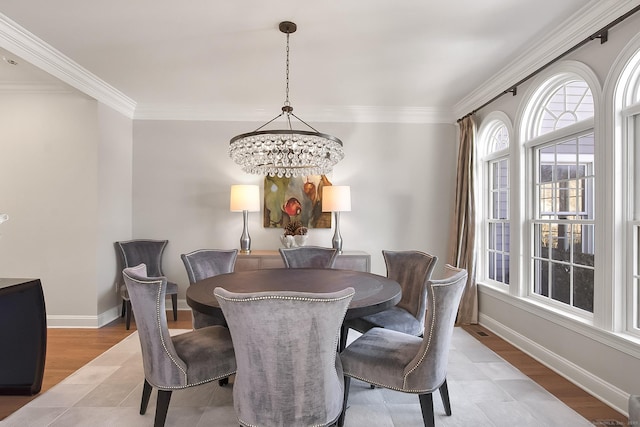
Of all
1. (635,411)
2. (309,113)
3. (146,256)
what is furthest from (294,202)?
(635,411)

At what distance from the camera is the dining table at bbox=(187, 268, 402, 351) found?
1.99 metres

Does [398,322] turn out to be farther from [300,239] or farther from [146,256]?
[146,256]

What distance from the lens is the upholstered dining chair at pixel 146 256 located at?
4.19m

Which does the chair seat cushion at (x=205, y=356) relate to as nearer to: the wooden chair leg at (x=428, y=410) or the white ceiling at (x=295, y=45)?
the wooden chair leg at (x=428, y=410)

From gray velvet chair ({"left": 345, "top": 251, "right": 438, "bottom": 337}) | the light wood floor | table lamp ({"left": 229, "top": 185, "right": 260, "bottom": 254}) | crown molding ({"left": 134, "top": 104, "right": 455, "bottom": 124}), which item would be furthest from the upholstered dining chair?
gray velvet chair ({"left": 345, "top": 251, "right": 438, "bottom": 337})

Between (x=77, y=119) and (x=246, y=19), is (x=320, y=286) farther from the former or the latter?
(x=77, y=119)

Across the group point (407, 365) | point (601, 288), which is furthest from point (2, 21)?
point (601, 288)

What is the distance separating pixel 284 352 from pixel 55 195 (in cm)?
373

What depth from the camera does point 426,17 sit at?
2.53 metres

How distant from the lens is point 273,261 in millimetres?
4195

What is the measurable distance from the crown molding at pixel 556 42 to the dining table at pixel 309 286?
222 centimetres

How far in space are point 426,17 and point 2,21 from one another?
3.02 metres

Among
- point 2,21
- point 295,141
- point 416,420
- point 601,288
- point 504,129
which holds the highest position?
point 2,21

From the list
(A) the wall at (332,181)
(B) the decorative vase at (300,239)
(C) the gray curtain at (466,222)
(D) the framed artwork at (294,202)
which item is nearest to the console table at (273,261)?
(B) the decorative vase at (300,239)
